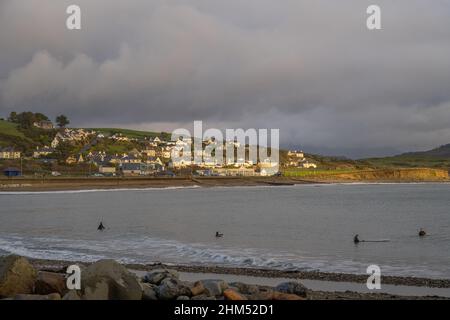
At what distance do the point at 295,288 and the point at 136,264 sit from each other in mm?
11581

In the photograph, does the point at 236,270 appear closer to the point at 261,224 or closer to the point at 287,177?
the point at 261,224

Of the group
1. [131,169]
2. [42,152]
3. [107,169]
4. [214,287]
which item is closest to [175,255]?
[214,287]

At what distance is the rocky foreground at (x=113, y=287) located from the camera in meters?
12.0

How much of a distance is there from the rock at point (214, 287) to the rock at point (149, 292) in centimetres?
118

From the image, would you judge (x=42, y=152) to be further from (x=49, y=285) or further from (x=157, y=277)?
(x=49, y=285)

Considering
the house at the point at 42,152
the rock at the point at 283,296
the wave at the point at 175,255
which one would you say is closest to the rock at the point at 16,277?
the rock at the point at 283,296

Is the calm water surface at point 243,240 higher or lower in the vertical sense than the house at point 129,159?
lower

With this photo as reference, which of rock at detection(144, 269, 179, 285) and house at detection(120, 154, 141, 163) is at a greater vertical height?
house at detection(120, 154, 141, 163)

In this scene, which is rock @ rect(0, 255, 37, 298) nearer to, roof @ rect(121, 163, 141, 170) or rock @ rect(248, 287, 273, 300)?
rock @ rect(248, 287, 273, 300)

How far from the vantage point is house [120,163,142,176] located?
16476cm

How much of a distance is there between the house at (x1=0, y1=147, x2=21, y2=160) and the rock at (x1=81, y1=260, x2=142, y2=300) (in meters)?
162

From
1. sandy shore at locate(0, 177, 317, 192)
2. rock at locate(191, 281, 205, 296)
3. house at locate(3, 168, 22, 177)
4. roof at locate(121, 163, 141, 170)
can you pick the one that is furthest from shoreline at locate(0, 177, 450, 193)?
rock at locate(191, 281, 205, 296)

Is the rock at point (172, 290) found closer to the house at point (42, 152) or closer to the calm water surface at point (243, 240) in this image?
the calm water surface at point (243, 240)
